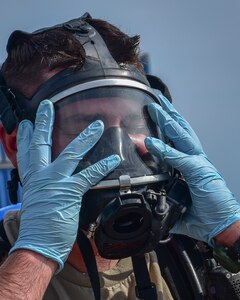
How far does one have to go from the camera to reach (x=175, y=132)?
1.84 metres

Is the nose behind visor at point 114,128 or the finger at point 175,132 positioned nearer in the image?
the nose behind visor at point 114,128

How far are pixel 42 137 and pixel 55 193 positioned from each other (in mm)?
185

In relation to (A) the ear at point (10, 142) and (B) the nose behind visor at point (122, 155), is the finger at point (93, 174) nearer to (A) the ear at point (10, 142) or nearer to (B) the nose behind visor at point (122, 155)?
(B) the nose behind visor at point (122, 155)

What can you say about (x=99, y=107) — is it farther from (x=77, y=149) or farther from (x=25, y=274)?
(x=25, y=274)

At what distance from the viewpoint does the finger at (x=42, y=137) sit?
1687 mm

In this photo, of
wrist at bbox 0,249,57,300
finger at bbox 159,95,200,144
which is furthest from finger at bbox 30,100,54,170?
finger at bbox 159,95,200,144

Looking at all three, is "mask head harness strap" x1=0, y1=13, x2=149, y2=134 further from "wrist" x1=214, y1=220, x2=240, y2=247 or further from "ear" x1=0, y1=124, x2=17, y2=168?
"wrist" x1=214, y1=220, x2=240, y2=247

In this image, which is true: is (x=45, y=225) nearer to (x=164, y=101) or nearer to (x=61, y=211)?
(x=61, y=211)

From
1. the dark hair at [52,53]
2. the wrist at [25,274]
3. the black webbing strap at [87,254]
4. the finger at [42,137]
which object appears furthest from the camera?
the dark hair at [52,53]

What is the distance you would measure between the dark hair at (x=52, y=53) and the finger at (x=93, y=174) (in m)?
0.40

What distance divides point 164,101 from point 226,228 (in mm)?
493

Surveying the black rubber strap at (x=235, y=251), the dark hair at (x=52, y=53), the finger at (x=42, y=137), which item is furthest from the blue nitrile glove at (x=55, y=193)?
the black rubber strap at (x=235, y=251)

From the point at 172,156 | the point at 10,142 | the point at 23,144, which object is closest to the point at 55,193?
the point at 23,144

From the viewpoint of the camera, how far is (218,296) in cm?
199
